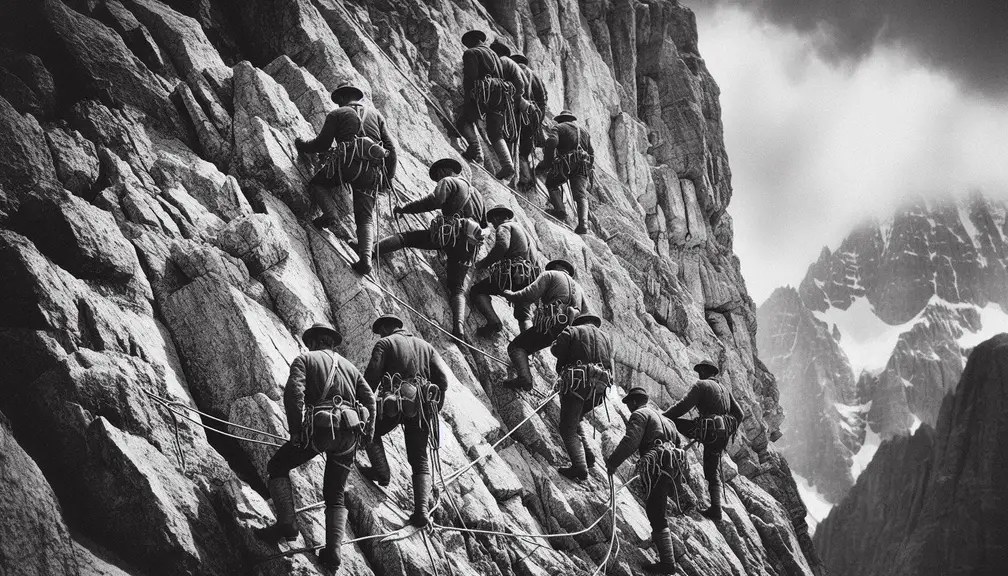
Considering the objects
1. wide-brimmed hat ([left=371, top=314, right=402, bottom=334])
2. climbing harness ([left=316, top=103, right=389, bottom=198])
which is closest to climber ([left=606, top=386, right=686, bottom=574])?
wide-brimmed hat ([left=371, top=314, right=402, bottom=334])

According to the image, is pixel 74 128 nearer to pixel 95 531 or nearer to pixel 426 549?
pixel 95 531

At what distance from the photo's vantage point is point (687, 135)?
32125 mm

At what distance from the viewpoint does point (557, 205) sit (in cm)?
2164

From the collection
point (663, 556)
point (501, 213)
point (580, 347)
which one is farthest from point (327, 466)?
point (501, 213)

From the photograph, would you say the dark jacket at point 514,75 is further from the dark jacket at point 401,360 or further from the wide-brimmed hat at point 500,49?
the dark jacket at point 401,360

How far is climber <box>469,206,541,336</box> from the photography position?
16016mm

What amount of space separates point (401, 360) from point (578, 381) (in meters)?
3.96

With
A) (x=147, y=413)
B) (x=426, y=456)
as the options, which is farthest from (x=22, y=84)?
(x=426, y=456)

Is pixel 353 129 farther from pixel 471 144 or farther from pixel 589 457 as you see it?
pixel 589 457

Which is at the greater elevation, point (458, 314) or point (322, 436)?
point (458, 314)

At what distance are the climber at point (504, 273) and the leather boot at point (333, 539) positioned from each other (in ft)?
20.8

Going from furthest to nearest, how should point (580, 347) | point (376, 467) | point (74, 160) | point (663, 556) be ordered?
1. point (580, 347)
2. point (663, 556)
3. point (74, 160)
4. point (376, 467)

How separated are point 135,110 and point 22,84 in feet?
6.32

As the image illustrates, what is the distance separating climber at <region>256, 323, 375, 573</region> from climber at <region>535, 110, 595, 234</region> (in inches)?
461
